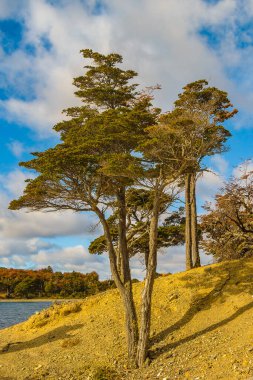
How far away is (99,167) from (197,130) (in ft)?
15.0

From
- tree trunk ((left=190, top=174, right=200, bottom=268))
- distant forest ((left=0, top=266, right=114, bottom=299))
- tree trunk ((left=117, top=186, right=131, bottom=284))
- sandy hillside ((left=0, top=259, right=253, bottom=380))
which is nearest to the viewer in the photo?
sandy hillside ((left=0, top=259, right=253, bottom=380))

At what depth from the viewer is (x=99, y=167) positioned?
703 inches

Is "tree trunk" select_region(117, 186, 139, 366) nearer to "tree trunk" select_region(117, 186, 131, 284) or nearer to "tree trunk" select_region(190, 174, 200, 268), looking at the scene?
"tree trunk" select_region(117, 186, 131, 284)

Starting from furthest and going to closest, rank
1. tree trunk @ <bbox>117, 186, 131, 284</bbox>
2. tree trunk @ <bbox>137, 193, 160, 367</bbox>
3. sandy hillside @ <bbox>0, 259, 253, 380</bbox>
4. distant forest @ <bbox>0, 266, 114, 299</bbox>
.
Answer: distant forest @ <bbox>0, 266, 114, 299</bbox>, tree trunk @ <bbox>117, 186, 131, 284</bbox>, tree trunk @ <bbox>137, 193, 160, 367</bbox>, sandy hillside @ <bbox>0, 259, 253, 380</bbox>

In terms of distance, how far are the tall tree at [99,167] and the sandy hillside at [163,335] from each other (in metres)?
1.66

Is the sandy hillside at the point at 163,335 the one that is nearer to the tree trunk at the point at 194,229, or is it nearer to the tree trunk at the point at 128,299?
the tree trunk at the point at 128,299

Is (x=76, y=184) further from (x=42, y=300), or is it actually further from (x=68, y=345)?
(x=42, y=300)

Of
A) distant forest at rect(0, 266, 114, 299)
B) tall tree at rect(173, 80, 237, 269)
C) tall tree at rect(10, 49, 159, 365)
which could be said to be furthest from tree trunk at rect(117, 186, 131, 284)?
distant forest at rect(0, 266, 114, 299)

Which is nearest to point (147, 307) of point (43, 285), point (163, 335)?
point (163, 335)

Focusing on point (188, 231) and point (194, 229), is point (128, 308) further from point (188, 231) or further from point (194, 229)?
point (194, 229)

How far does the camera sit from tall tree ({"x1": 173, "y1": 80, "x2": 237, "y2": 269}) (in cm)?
1700

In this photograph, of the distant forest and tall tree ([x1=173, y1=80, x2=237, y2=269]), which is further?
the distant forest

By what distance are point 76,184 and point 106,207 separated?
1.94 metres

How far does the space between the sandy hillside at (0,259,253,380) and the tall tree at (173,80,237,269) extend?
9.13 ft
